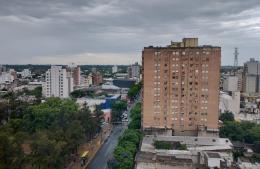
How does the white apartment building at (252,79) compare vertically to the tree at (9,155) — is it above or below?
above

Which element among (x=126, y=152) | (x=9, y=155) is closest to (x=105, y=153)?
(x=126, y=152)

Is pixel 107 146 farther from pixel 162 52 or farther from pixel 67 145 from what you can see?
pixel 162 52

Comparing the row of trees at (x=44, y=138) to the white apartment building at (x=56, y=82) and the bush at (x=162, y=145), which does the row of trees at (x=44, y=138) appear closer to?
the bush at (x=162, y=145)

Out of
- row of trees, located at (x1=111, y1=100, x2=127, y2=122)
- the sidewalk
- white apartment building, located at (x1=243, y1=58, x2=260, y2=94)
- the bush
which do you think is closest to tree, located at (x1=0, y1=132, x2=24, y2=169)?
the sidewalk

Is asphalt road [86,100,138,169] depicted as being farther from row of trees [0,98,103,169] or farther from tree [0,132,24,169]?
tree [0,132,24,169]

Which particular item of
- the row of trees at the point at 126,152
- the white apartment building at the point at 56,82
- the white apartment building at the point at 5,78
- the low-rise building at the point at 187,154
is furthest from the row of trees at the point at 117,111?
the white apartment building at the point at 5,78

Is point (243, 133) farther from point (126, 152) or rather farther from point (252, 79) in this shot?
point (252, 79)

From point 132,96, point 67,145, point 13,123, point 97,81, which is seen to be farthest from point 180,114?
point 97,81
